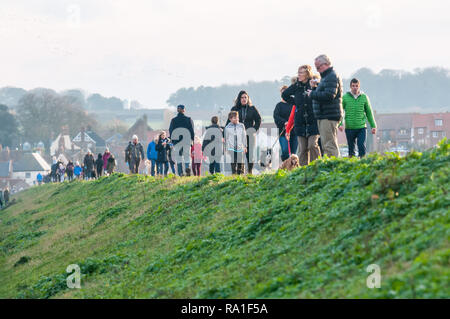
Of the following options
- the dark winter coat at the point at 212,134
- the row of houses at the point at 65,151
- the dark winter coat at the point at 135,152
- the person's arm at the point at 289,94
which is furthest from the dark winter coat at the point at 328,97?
the row of houses at the point at 65,151

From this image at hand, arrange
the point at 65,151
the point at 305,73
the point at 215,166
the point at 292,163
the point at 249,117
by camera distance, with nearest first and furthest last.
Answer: the point at 292,163 < the point at 305,73 < the point at 249,117 < the point at 215,166 < the point at 65,151

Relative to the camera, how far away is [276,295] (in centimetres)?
934

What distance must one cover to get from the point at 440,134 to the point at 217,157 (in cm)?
8451

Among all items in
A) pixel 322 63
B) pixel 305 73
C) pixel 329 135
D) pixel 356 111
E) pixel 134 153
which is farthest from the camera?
pixel 134 153

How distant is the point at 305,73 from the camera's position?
17172 mm

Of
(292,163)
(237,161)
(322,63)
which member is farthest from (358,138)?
(237,161)

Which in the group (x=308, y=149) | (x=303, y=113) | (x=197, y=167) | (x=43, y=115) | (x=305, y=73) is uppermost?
(x=43, y=115)

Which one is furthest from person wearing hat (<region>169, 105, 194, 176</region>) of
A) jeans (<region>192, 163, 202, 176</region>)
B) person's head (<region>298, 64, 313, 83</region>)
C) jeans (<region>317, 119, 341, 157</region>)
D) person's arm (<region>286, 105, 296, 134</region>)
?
jeans (<region>317, 119, 341, 157</region>)

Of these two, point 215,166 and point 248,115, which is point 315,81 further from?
point 215,166

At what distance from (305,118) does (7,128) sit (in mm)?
133413

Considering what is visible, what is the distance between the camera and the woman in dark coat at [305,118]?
1725 cm

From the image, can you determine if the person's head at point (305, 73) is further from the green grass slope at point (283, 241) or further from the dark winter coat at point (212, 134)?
the dark winter coat at point (212, 134)

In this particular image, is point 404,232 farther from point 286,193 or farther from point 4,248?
point 4,248
